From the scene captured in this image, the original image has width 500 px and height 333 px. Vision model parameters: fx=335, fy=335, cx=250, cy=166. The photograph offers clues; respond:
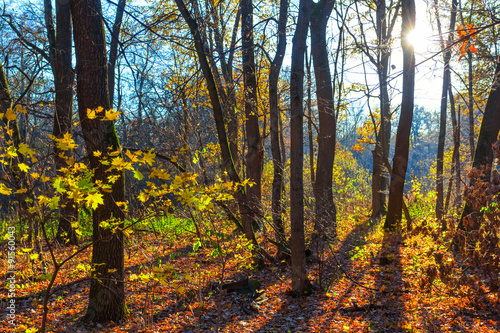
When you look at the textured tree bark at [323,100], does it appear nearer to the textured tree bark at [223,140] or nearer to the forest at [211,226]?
the forest at [211,226]

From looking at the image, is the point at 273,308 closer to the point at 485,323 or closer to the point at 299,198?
the point at 299,198

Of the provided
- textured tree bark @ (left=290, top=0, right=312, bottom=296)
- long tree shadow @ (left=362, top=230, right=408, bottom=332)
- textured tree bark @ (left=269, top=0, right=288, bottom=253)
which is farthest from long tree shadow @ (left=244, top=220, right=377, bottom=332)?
textured tree bark @ (left=269, top=0, right=288, bottom=253)

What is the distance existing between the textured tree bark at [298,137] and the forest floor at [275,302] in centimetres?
71

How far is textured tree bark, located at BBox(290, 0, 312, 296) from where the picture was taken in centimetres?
511

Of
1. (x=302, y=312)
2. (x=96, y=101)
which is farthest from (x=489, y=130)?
(x=96, y=101)

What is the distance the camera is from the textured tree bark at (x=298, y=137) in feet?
16.8

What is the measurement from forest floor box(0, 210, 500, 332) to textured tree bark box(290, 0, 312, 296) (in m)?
0.71

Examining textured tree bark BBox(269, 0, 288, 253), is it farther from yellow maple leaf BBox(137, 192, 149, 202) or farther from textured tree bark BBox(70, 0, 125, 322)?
yellow maple leaf BBox(137, 192, 149, 202)

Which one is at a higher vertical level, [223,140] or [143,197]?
[223,140]

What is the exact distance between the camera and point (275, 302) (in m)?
5.48

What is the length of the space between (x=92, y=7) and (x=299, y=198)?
378 cm

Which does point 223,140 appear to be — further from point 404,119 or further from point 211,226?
point 404,119

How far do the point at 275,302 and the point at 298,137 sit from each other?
271cm

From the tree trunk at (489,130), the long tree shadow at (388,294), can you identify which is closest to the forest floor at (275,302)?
the long tree shadow at (388,294)
